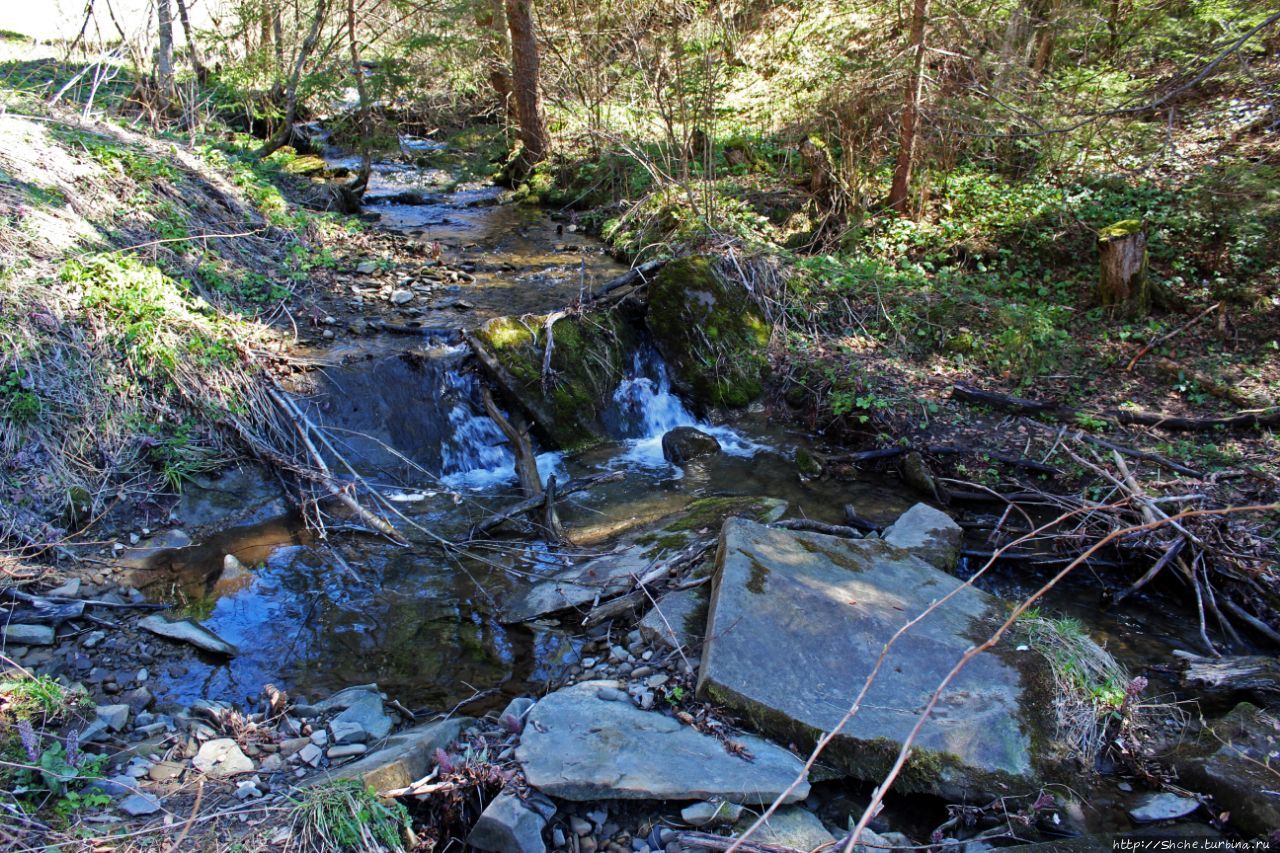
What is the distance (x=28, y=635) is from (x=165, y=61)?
9163 mm

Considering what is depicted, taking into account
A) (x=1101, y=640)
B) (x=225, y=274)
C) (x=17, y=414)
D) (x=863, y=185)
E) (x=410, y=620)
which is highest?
(x=863, y=185)

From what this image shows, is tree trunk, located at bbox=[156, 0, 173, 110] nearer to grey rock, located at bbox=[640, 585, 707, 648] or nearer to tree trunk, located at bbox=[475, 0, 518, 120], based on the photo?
tree trunk, located at bbox=[475, 0, 518, 120]

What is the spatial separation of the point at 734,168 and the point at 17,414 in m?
10.2

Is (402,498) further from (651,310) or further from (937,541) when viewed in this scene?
(937,541)

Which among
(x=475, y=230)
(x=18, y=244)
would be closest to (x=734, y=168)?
(x=475, y=230)

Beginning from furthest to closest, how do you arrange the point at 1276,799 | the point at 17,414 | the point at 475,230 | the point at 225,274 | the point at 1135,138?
the point at 475,230 < the point at 1135,138 < the point at 225,274 < the point at 17,414 < the point at 1276,799

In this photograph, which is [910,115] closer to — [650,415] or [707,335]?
[707,335]

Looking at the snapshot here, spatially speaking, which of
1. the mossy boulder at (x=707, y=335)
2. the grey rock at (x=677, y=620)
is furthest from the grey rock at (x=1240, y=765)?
the mossy boulder at (x=707, y=335)

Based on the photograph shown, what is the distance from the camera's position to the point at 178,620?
175 inches

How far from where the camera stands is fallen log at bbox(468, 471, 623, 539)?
570 centimetres

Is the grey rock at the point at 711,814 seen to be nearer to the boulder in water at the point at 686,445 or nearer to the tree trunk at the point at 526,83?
the boulder in water at the point at 686,445

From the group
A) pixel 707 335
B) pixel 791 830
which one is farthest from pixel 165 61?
pixel 791 830

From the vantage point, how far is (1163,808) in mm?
3383

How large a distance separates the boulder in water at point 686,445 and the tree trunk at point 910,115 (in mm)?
5005
